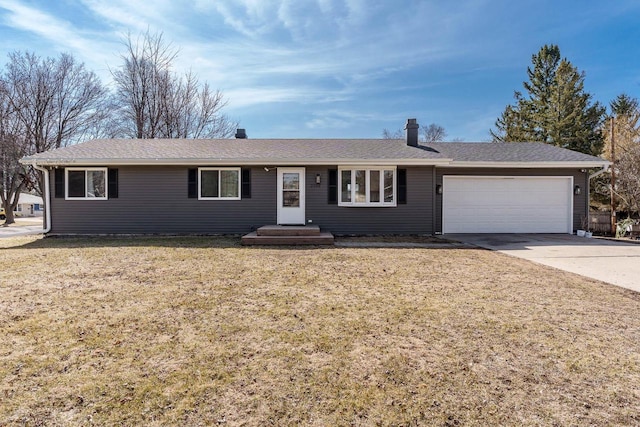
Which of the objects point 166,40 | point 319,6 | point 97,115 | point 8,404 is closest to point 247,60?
point 319,6

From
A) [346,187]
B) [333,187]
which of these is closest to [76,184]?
[333,187]

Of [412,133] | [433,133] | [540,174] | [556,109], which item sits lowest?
[540,174]

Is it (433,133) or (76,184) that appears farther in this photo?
(433,133)

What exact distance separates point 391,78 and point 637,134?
15719mm

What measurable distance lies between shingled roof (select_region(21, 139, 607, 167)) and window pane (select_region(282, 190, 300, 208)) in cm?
103

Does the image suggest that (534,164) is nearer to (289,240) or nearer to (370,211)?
(370,211)

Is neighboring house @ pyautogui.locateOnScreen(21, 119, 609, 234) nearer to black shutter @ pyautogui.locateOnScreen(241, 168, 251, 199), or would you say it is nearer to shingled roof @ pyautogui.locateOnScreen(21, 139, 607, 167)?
black shutter @ pyautogui.locateOnScreen(241, 168, 251, 199)

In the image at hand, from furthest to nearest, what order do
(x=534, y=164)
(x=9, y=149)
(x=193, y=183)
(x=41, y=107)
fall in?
(x=41, y=107)
(x=9, y=149)
(x=534, y=164)
(x=193, y=183)

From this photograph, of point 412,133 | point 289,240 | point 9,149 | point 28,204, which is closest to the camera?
point 289,240

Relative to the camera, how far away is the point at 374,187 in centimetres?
1068

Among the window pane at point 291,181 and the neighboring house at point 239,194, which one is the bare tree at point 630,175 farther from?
the window pane at point 291,181

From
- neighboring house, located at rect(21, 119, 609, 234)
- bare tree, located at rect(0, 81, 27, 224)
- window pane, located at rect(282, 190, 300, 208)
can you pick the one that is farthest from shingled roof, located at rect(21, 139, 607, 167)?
bare tree, located at rect(0, 81, 27, 224)

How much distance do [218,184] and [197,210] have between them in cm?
112

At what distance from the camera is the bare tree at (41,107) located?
2088cm
